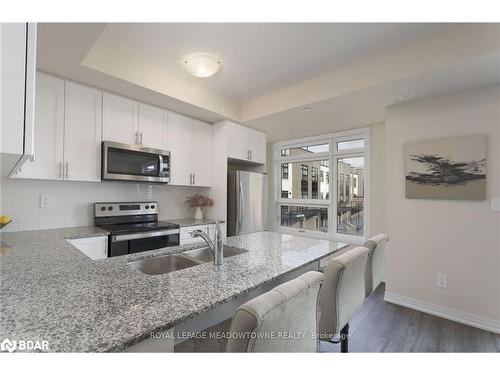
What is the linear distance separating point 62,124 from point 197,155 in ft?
4.99

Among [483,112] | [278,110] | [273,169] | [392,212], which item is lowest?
[392,212]

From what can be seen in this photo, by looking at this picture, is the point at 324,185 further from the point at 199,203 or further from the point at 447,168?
the point at 199,203

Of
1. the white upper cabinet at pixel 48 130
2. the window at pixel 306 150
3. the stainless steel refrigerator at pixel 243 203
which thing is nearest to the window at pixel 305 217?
the window at pixel 306 150

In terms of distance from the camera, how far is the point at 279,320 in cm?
75

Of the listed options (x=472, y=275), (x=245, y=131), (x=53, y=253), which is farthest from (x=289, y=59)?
(x=472, y=275)

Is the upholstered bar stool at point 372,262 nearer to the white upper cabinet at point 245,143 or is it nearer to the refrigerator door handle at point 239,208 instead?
the refrigerator door handle at point 239,208

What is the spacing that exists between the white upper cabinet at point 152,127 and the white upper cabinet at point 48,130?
738 millimetres

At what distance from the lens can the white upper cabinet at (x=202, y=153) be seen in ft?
11.0

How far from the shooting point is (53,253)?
4.59 feet

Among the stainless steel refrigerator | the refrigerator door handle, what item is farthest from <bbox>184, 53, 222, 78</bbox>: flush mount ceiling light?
the refrigerator door handle

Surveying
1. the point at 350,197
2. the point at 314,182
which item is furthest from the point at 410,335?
the point at 314,182

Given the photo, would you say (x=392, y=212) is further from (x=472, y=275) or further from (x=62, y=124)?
(x=62, y=124)

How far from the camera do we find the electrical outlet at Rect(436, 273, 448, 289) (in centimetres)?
246

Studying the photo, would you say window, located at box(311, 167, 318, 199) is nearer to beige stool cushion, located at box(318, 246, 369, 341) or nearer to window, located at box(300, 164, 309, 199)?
window, located at box(300, 164, 309, 199)
